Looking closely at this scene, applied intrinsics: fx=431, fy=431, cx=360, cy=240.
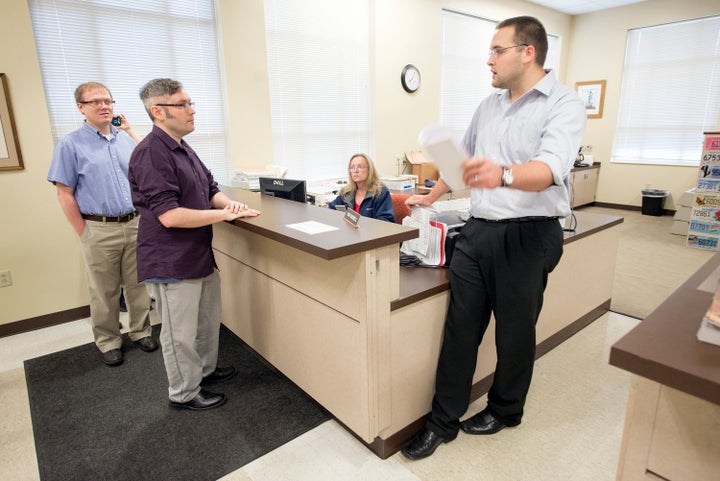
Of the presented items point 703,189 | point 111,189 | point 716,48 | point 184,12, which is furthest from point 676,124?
point 111,189

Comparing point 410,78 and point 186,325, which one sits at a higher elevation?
Answer: point 410,78

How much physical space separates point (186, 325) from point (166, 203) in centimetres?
60

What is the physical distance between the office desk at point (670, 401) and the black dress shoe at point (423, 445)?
1.00 m

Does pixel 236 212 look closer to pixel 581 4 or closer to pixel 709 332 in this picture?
pixel 709 332

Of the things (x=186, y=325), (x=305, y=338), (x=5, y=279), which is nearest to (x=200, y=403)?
(x=186, y=325)

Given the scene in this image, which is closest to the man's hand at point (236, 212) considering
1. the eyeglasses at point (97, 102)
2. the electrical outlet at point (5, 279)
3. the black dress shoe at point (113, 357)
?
the eyeglasses at point (97, 102)

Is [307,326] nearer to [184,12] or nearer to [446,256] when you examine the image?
[446,256]

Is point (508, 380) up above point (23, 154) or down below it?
below

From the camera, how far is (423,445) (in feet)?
6.08

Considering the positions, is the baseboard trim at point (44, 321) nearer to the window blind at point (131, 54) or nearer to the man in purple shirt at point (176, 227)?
the window blind at point (131, 54)

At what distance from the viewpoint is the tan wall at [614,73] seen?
6297mm

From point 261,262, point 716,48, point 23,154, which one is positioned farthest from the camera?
point 716,48

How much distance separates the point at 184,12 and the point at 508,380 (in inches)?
140

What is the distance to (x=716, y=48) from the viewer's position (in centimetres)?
591
